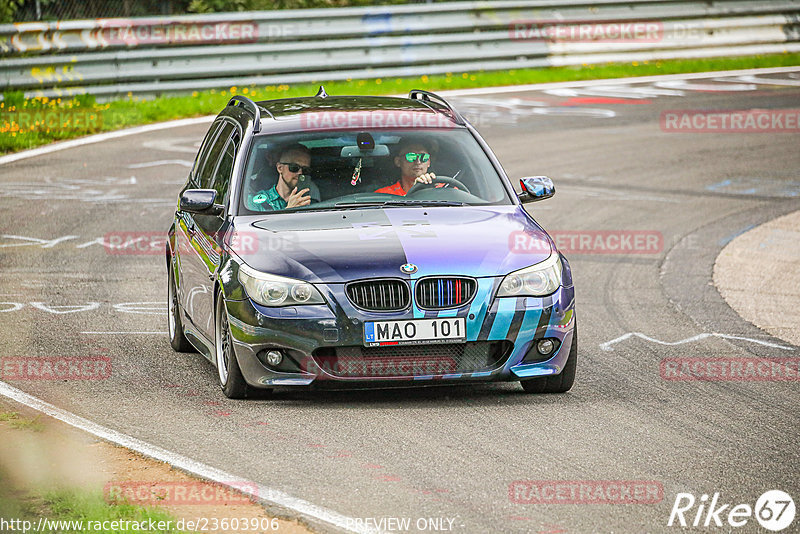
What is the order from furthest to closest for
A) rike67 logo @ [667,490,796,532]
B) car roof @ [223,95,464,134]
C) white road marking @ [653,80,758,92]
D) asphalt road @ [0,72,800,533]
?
white road marking @ [653,80,758,92] < car roof @ [223,95,464,134] < asphalt road @ [0,72,800,533] < rike67 logo @ [667,490,796,532]

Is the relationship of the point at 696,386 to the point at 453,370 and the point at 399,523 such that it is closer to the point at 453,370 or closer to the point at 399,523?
the point at 453,370

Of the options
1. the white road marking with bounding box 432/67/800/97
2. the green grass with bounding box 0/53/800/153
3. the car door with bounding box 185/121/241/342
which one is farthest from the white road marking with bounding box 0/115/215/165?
the car door with bounding box 185/121/241/342

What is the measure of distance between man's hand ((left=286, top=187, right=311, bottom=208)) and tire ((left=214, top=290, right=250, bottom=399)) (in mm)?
845

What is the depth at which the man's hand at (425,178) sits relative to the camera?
28.1 feet

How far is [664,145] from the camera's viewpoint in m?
20.1

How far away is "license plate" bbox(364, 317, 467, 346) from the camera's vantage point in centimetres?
721

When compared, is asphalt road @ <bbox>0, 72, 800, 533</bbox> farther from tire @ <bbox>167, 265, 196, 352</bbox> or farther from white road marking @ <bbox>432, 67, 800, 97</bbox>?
white road marking @ <bbox>432, 67, 800, 97</bbox>

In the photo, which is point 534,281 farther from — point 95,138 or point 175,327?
point 95,138

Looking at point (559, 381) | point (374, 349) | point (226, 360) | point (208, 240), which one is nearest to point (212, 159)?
point (208, 240)

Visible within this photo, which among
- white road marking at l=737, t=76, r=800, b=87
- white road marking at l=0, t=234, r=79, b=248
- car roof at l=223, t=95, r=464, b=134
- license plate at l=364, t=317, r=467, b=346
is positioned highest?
car roof at l=223, t=95, r=464, b=134

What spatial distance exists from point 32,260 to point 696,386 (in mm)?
6758

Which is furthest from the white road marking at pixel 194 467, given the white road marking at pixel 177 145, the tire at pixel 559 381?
the white road marking at pixel 177 145

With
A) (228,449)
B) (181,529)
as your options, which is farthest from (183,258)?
(181,529)

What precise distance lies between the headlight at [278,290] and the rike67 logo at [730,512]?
7.99ft
